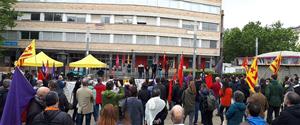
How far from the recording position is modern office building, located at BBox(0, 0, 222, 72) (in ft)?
198

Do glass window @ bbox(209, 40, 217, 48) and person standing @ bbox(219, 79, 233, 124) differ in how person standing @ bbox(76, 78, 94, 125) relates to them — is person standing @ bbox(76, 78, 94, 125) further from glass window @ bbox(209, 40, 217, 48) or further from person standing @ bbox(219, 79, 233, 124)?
glass window @ bbox(209, 40, 217, 48)

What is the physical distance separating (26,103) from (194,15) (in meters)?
60.2

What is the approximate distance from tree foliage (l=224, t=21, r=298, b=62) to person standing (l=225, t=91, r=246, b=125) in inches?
3075

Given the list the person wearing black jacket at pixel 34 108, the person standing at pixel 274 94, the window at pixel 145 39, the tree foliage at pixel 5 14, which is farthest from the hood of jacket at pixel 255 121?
the window at pixel 145 39

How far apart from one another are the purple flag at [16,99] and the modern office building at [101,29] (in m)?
53.0

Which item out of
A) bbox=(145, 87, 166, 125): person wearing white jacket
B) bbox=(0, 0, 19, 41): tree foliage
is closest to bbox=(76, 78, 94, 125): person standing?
bbox=(145, 87, 166, 125): person wearing white jacket

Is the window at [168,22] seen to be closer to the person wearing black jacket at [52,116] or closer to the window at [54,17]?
the window at [54,17]

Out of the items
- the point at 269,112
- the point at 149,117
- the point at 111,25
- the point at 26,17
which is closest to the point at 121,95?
the point at 149,117

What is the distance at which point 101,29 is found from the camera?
198ft

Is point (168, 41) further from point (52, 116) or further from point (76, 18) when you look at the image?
point (52, 116)

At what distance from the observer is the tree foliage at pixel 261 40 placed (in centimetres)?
8662

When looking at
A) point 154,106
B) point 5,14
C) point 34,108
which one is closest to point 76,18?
point 5,14

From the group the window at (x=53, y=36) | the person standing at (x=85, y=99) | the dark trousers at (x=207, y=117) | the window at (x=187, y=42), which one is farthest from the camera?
the window at (x=187, y=42)

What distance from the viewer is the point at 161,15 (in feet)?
205
